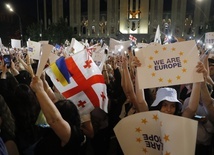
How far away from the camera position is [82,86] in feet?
10.3

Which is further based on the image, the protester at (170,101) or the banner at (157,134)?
the protester at (170,101)

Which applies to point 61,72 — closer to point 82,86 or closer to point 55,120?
point 82,86

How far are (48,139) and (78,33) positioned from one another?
44.3 metres

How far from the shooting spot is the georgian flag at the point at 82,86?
3.10 meters

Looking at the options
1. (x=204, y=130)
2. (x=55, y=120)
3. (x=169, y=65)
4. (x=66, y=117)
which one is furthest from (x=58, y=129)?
(x=204, y=130)

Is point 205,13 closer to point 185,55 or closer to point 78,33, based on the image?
point 78,33

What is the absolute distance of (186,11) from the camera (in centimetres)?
4156

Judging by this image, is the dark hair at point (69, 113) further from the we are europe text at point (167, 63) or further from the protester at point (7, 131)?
the we are europe text at point (167, 63)

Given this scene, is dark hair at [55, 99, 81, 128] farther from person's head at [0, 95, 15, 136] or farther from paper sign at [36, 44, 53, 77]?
person's head at [0, 95, 15, 136]

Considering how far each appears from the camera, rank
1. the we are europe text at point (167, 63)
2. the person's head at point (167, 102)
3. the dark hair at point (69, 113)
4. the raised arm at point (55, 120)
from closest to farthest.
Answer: the raised arm at point (55, 120), the dark hair at point (69, 113), the we are europe text at point (167, 63), the person's head at point (167, 102)

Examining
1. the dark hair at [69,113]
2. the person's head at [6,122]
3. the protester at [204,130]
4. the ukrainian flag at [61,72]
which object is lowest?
the protester at [204,130]

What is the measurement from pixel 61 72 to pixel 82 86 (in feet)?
1.05

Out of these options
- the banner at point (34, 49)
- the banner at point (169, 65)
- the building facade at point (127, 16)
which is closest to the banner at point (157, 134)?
the banner at point (169, 65)

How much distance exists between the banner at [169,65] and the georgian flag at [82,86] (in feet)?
2.40
